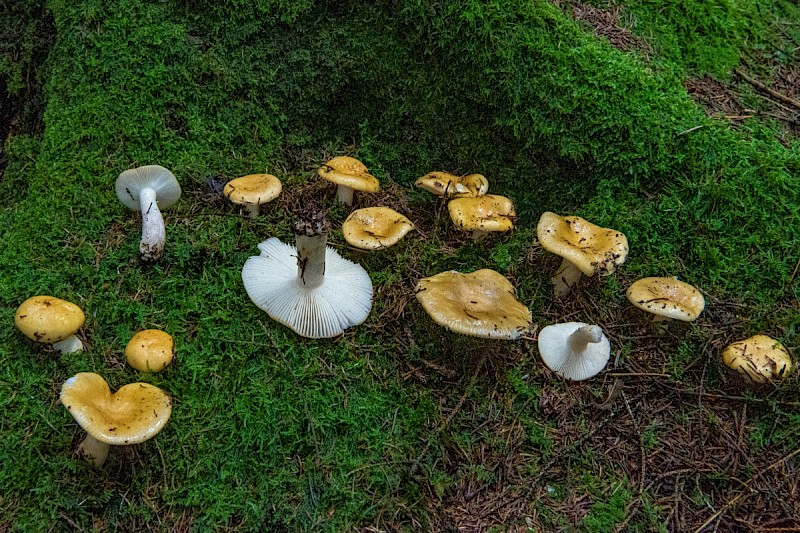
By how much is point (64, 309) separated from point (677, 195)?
3975 millimetres

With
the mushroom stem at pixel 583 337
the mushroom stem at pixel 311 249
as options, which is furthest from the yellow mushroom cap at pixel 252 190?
the mushroom stem at pixel 583 337

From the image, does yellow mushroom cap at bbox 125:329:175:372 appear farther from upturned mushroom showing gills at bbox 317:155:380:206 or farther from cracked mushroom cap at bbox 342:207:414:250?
upturned mushroom showing gills at bbox 317:155:380:206

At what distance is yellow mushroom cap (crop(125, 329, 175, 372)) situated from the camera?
305 cm

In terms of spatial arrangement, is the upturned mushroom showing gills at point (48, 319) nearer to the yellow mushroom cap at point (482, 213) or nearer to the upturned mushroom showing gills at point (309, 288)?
the upturned mushroom showing gills at point (309, 288)

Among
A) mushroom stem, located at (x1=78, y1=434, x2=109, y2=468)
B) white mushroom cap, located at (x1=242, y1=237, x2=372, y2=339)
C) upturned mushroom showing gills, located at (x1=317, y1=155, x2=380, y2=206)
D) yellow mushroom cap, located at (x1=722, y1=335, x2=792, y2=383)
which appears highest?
upturned mushroom showing gills, located at (x1=317, y1=155, x2=380, y2=206)

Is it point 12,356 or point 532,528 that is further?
point 12,356

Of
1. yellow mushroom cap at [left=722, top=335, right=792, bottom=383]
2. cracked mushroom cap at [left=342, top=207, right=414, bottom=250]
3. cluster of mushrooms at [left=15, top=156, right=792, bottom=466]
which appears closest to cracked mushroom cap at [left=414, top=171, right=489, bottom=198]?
cluster of mushrooms at [left=15, top=156, right=792, bottom=466]

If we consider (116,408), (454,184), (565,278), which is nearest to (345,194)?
(454,184)

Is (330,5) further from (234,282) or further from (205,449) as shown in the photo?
(205,449)

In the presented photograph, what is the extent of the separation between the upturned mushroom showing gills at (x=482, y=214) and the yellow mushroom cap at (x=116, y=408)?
6.84 ft

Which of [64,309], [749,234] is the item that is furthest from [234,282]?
[749,234]

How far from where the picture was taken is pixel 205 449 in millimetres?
2932

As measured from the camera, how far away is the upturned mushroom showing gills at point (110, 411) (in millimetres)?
2486

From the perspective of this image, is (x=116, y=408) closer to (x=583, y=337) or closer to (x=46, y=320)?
(x=46, y=320)
